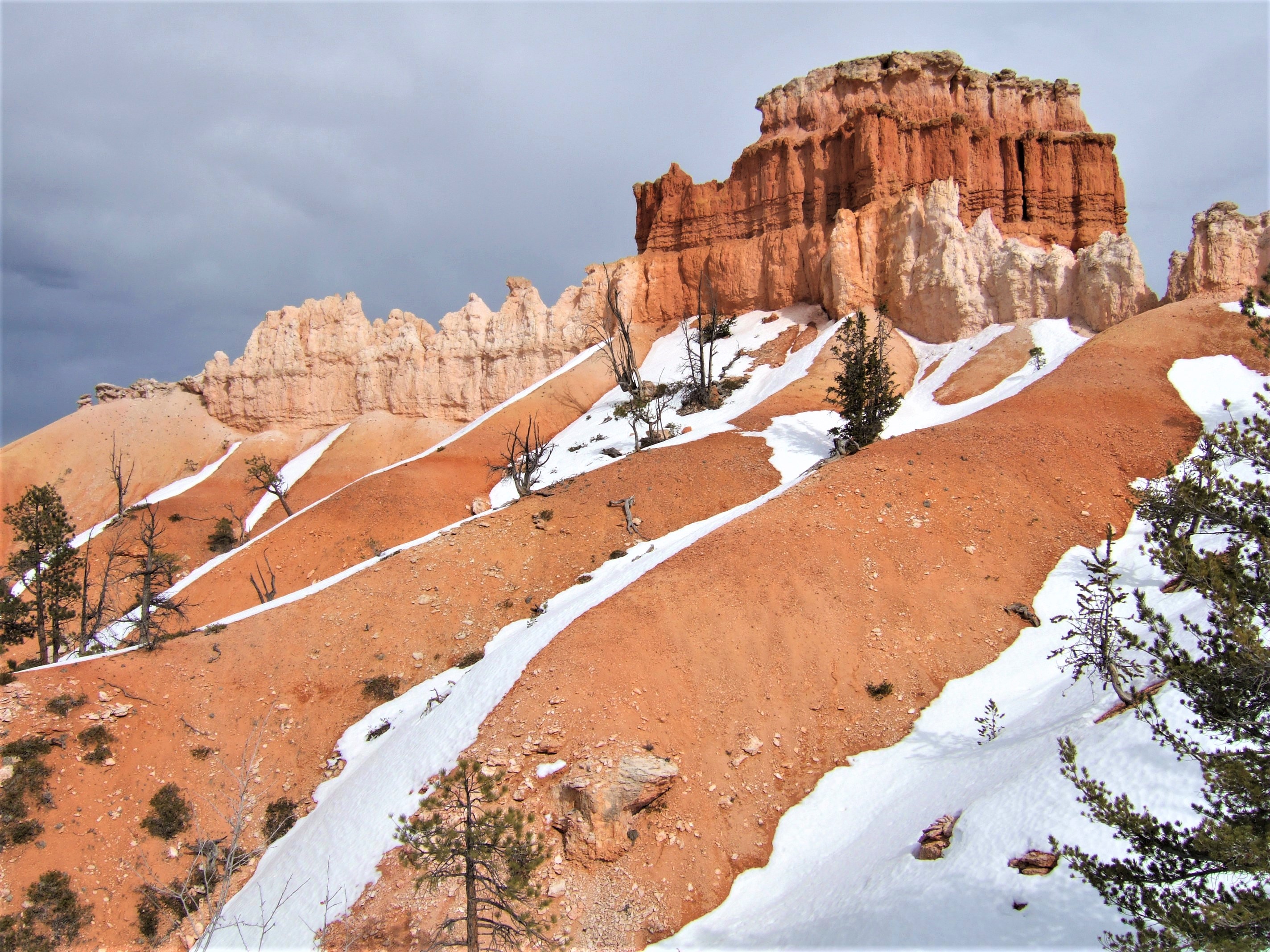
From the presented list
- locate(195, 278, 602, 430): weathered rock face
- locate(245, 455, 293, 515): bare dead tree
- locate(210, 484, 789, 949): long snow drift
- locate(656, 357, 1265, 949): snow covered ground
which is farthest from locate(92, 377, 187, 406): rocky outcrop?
locate(656, 357, 1265, 949): snow covered ground

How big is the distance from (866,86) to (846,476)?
36261 millimetres

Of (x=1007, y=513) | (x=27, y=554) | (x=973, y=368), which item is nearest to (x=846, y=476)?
(x=1007, y=513)

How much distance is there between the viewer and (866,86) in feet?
143

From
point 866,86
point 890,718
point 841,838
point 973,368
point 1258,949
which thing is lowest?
point 841,838

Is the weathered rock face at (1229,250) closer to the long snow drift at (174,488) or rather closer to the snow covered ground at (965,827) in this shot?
the snow covered ground at (965,827)

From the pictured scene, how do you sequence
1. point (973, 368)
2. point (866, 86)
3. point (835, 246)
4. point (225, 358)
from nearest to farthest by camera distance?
point (973, 368) → point (835, 246) → point (866, 86) → point (225, 358)

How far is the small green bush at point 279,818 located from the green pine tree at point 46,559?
11605mm

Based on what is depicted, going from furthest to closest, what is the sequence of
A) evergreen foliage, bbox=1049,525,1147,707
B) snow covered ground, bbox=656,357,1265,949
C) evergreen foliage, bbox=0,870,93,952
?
evergreen foliage, bbox=0,870,93,952 < evergreen foliage, bbox=1049,525,1147,707 < snow covered ground, bbox=656,357,1265,949

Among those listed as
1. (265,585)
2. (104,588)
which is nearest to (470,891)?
(265,585)

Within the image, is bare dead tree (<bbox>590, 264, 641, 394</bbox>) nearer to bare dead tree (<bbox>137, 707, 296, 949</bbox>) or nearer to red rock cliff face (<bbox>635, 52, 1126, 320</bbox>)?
red rock cliff face (<bbox>635, 52, 1126, 320</bbox>)

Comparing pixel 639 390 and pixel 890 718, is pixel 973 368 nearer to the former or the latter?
pixel 639 390

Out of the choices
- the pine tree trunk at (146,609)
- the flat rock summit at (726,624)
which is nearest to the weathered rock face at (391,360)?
the flat rock summit at (726,624)

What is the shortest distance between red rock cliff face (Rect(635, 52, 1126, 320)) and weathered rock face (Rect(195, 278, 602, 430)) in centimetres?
738

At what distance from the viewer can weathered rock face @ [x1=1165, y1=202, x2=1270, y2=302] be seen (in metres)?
26.8
